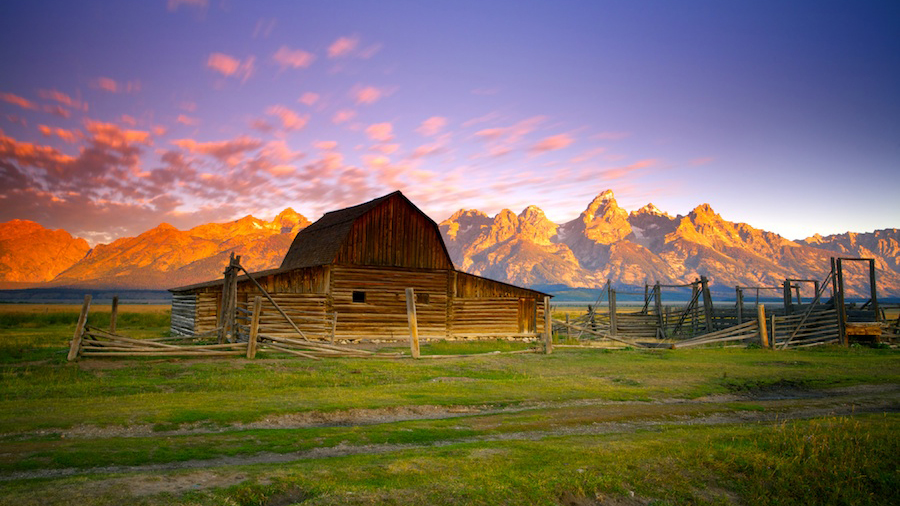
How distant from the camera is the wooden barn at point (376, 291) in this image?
29.4 meters

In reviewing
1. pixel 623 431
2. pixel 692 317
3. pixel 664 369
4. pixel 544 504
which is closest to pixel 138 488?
pixel 544 504

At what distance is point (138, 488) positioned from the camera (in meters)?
6.00

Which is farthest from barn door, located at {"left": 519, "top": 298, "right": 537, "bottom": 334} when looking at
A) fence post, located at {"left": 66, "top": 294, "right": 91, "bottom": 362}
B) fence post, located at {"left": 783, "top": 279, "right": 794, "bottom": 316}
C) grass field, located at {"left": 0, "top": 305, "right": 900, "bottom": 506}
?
fence post, located at {"left": 66, "top": 294, "right": 91, "bottom": 362}

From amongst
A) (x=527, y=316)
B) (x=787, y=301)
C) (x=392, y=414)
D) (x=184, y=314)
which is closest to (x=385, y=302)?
(x=527, y=316)

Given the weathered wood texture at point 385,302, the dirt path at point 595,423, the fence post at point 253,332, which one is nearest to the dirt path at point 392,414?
the dirt path at point 595,423

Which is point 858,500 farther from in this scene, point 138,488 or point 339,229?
point 339,229

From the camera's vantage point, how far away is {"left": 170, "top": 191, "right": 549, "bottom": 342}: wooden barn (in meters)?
29.4

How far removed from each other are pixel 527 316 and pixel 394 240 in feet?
35.6

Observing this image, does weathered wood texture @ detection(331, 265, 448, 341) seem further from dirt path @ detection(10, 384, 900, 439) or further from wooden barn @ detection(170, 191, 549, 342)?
dirt path @ detection(10, 384, 900, 439)

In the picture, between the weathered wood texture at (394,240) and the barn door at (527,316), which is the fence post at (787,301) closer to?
the barn door at (527,316)

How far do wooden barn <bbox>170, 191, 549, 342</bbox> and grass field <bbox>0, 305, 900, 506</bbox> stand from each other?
12.2m

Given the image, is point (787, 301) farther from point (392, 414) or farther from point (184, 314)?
point (184, 314)

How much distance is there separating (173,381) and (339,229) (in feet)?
62.5

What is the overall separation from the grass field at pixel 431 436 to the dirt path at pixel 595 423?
5 cm
